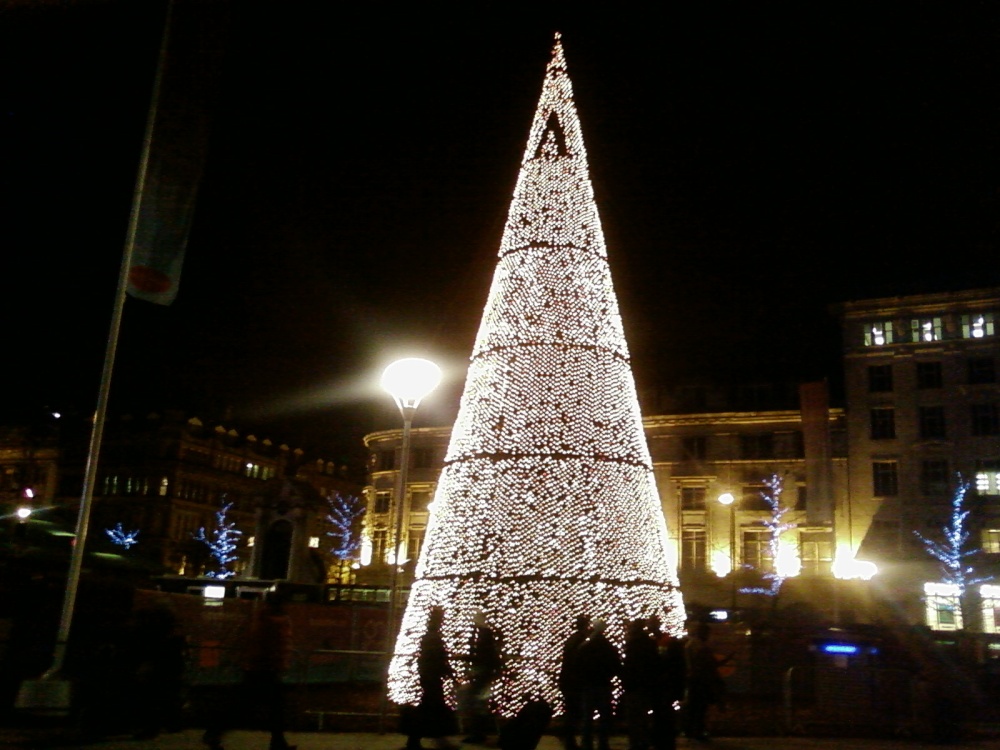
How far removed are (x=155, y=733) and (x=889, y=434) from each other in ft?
151

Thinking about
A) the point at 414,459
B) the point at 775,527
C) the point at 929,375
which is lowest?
the point at 775,527

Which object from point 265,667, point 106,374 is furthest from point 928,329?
point 265,667

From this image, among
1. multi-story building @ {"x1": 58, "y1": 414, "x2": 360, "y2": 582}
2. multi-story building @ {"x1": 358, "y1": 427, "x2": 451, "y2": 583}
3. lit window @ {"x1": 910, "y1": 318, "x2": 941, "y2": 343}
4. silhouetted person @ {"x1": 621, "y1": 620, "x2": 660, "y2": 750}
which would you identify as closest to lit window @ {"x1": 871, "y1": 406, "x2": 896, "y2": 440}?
lit window @ {"x1": 910, "y1": 318, "x2": 941, "y2": 343}

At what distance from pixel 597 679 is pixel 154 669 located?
4.96m

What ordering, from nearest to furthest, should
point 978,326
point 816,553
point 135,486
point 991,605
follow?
point 991,605, point 978,326, point 816,553, point 135,486

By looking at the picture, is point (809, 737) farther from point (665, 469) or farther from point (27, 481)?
point (27, 481)

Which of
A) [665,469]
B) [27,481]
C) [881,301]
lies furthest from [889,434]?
[27,481]

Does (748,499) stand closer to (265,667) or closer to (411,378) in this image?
(411,378)

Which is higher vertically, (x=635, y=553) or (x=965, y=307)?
(x=965, y=307)

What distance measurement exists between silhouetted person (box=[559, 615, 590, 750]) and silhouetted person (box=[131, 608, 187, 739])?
445 centimetres

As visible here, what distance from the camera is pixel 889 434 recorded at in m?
49.8

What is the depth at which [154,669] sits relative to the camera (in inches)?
423

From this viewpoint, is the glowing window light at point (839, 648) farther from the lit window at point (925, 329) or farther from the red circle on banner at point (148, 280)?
the lit window at point (925, 329)

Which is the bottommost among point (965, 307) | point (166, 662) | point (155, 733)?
point (155, 733)
